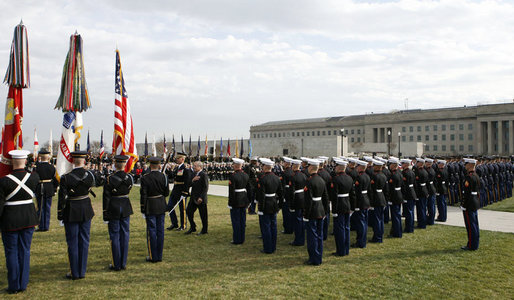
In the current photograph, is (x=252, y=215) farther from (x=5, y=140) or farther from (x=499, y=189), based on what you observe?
(x=499, y=189)

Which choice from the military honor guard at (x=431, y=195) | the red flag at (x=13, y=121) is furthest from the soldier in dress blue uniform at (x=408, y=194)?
the red flag at (x=13, y=121)

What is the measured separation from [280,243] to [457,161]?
10188mm

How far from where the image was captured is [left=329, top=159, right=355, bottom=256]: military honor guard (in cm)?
772

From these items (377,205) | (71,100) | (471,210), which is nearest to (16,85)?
(71,100)

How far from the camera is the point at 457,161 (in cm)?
1550

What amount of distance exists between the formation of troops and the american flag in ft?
3.88

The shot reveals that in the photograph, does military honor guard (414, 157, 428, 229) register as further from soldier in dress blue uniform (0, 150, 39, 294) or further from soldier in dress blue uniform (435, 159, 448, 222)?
soldier in dress blue uniform (0, 150, 39, 294)

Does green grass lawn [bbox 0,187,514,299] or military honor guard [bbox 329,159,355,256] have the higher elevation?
military honor guard [bbox 329,159,355,256]

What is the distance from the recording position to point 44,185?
10.0m

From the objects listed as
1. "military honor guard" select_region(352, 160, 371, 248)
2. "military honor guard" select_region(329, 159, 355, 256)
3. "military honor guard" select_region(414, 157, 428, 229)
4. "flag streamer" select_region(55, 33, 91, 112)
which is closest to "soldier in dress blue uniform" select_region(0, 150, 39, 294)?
"flag streamer" select_region(55, 33, 91, 112)

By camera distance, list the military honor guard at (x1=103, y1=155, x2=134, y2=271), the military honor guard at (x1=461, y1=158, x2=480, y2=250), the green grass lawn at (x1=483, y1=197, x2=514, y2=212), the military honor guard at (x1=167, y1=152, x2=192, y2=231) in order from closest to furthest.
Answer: the military honor guard at (x1=103, y1=155, x2=134, y2=271), the military honor guard at (x1=461, y1=158, x2=480, y2=250), the military honor guard at (x1=167, y1=152, x2=192, y2=231), the green grass lawn at (x1=483, y1=197, x2=514, y2=212)

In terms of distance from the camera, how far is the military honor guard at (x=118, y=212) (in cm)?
669

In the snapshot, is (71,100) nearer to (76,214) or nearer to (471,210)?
(76,214)

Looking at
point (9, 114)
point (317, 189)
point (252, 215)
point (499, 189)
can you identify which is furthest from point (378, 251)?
point (499, 189)
